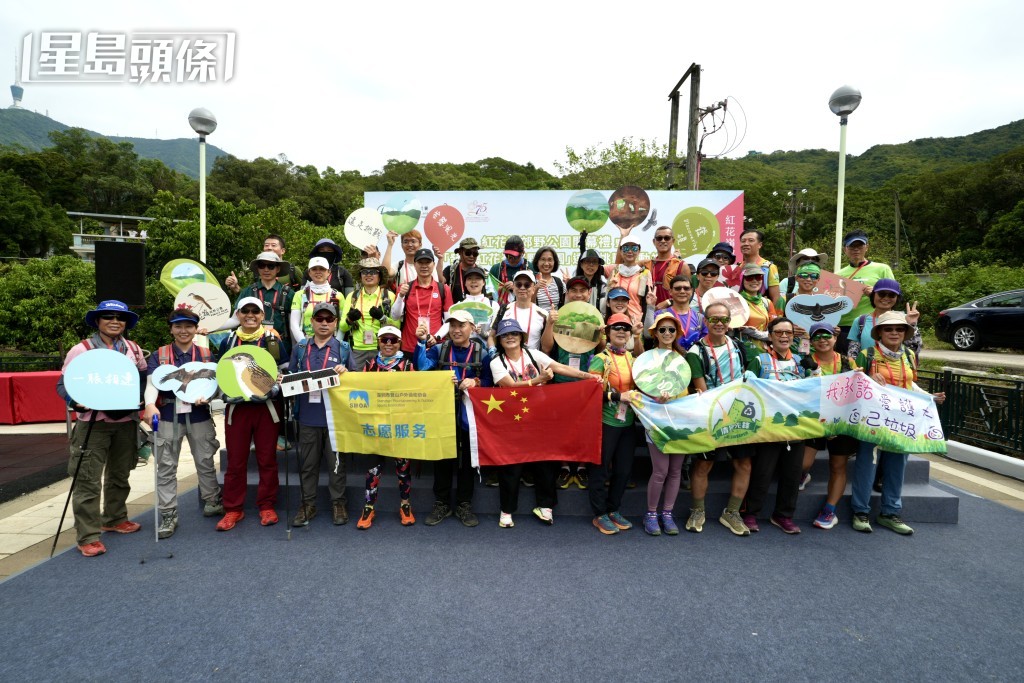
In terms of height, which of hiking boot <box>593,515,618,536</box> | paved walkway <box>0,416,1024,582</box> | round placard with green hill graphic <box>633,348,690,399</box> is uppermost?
round placard with green hill graphic <box>633,348,690,399</box>

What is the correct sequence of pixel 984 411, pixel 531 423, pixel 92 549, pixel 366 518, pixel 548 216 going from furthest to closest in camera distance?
pixel 548 216
pixel 984 411
pixel 366 518
pixel 531 423
pixel 92 549

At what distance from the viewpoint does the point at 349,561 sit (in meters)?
4.14

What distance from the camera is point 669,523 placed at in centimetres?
463

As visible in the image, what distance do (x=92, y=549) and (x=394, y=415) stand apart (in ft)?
8.78

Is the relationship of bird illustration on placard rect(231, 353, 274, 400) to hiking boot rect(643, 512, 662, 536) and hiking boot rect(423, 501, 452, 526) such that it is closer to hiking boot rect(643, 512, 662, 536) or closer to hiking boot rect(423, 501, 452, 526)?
hiking boot rect(423, 501, 452, 526)

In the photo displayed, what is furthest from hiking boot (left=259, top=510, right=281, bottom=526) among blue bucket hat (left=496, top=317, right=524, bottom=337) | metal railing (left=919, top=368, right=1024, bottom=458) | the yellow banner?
metal railing (left=919, top=368, right=1024, bottom=458)

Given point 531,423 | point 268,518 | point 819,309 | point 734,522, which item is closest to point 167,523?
point 268,518

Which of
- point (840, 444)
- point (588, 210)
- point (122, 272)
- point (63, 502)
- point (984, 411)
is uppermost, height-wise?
point (588, 210)

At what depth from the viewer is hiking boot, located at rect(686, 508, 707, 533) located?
466 cm

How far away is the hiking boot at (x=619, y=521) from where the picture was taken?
4.66 m

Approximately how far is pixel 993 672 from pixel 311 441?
5.06 meters

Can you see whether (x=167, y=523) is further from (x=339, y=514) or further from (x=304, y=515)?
(x=339, y=514)

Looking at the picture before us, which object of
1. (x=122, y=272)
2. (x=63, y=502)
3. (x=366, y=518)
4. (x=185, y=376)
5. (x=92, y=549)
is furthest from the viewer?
(x=122, y=272)

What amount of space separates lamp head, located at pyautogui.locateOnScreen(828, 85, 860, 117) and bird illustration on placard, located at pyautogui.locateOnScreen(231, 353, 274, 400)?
762cm
